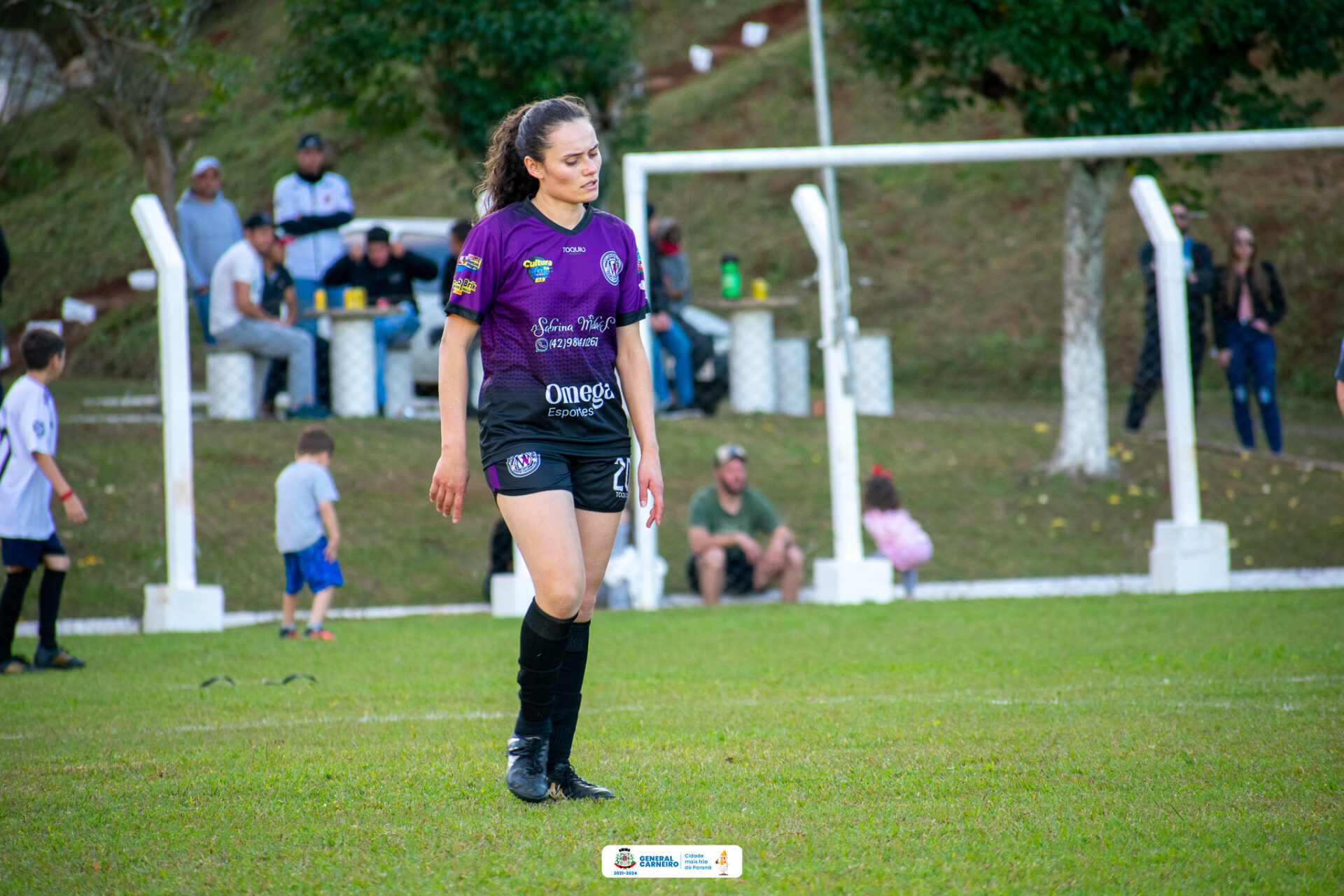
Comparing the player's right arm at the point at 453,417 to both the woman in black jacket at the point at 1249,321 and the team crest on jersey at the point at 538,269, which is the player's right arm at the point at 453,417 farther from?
the woman in black jacket at the point at 1249,321

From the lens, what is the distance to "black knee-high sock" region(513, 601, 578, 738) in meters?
3.83

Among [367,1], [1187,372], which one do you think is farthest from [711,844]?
[367,1]

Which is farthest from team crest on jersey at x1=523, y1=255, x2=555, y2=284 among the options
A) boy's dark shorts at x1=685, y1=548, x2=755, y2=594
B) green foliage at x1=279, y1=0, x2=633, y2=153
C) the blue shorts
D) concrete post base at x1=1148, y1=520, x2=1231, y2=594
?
green foliage at x1=279, y1=0, x2=633, y2=153

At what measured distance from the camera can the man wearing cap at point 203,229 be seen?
40.5 ft

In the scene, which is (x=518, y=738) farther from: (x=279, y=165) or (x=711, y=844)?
(x=279, y=165)

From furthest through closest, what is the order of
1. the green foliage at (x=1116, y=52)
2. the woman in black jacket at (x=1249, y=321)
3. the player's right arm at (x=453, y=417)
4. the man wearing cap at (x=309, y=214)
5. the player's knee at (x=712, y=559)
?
the man wearing cap at (x=309, y=214) < the woman in black jacket at (x=1249, y=321) < the green foliage at (x=1116, y=52) < the player's knee at (x=712, y=559) < the player's right arm at (x=453, y=417)

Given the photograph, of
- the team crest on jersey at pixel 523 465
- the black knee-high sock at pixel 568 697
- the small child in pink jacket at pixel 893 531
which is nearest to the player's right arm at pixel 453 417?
the team crest on jersey at pixel 523 465

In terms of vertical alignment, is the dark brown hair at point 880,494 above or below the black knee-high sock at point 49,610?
above

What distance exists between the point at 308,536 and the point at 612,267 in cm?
504

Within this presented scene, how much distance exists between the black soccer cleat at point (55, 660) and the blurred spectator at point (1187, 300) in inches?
355

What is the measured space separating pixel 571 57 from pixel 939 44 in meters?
4.16

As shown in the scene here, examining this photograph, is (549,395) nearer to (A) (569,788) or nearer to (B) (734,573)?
(A) (569,788)

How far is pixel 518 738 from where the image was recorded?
3.84 meters

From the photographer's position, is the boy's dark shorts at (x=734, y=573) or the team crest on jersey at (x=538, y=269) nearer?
the team crest on jersey at (x=538, y=269)
